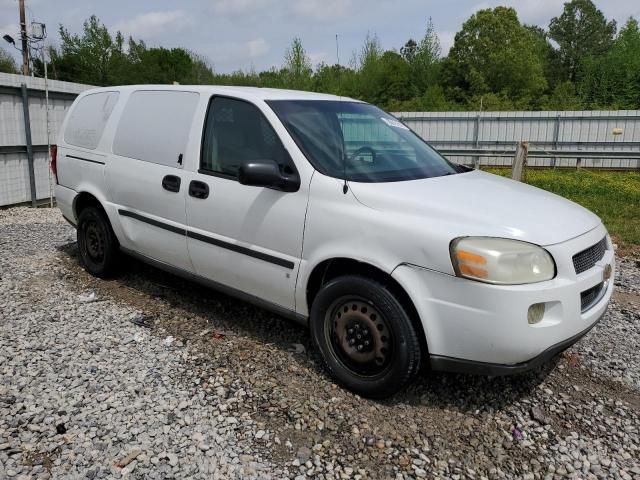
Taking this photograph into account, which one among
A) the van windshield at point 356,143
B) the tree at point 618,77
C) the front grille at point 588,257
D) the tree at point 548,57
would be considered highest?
the tree at point 548,57

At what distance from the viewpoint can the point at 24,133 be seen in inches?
373

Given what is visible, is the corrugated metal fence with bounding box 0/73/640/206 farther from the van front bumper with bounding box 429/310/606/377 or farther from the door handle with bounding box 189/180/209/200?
the van front bumper with bounding box 429/310/606/377

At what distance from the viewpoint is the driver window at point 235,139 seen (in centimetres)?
359

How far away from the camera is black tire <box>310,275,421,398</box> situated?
2920 mm

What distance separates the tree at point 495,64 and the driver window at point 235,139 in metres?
32.5

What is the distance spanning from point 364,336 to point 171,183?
196 cm

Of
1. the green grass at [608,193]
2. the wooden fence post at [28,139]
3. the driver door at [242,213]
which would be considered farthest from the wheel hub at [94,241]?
the green grass at [608,193]

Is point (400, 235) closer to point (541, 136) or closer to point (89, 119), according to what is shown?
point (89, 119)

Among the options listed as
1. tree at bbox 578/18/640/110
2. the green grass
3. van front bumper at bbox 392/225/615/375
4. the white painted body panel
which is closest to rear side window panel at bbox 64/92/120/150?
the white painted body panel

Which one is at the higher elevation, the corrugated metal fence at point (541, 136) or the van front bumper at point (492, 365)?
the corrugated metal fence at point (541, 136)

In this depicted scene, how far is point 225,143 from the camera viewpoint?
12.6 feet

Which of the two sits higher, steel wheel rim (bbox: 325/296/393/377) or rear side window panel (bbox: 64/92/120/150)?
rear side window panel (bbox: 64/92/120/150)

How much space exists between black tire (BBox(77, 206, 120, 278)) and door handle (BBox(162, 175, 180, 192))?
3.78 feet

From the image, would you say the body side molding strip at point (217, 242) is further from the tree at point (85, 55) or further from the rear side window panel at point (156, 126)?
the tree at point (85, 55)
